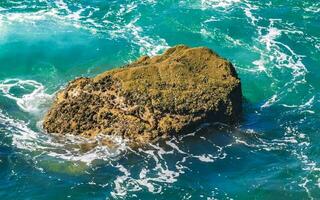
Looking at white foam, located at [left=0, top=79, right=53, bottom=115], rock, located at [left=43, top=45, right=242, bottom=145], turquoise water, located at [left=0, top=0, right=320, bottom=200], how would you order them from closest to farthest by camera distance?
1. turquoise water, located at [left=0, top=0, right=320, bottom=200]
2. rock, located at [left=43, top=45, right=242, bottom=145]
3. white foam, located at [left=0, top=79, right=53, bottom=115]

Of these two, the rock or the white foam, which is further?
the white foam

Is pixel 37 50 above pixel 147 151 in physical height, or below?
above

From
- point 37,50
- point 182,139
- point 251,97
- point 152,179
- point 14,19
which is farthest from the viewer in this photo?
point 14,19

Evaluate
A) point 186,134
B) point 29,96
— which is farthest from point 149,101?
point 29,96

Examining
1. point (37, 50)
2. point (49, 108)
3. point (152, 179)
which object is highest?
point (37, 50)

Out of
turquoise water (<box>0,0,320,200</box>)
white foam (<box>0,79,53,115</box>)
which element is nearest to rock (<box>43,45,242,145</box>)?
turquoise water (<box>0,0,320,200</box>)

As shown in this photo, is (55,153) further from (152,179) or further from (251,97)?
(251,97)

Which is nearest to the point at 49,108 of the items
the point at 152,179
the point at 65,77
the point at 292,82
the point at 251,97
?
the point at 65,77

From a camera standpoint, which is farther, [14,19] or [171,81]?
[14,19]

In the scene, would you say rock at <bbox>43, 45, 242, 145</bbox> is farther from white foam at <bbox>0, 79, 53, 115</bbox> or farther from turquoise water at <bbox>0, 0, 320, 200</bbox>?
white foam at <bbox>0, 79, 53, 115</bbox>
